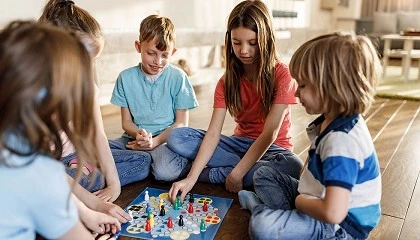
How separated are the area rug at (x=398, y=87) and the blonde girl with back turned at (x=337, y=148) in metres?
2.05

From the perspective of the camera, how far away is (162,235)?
1.18 meters

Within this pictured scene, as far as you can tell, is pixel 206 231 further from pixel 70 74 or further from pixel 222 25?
pixel 222 25

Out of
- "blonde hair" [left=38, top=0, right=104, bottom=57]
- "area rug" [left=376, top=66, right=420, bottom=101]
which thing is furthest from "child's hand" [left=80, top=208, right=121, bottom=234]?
"area rug" [left=376, top=66, right=420, bottom=101]

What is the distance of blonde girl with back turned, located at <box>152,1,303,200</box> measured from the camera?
1402 mm

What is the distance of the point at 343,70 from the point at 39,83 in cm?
62

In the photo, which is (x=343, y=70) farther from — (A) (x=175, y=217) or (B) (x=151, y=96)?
(B) (x=151, y=96)

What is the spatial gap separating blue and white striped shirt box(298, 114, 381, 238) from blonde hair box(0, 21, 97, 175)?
52 cm

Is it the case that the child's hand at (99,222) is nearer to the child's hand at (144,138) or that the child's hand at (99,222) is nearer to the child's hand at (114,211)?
the child's hand at (114,211)

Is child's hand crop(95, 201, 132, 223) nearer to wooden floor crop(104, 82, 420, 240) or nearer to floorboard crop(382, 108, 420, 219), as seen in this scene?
wooden floor crop(104, 82, 420, 240)

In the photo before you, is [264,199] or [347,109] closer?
[347,109]

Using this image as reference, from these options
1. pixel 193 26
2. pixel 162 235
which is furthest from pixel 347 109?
pixel 193 26

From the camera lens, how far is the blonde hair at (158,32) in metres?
1.56

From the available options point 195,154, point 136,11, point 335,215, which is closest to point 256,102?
point 195,154

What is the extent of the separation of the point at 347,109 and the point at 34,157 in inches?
25.7
